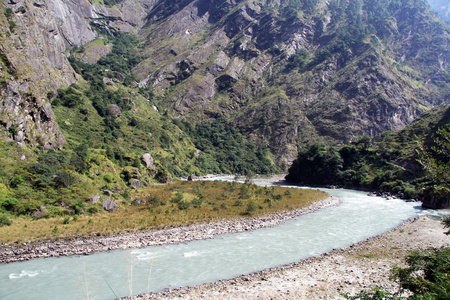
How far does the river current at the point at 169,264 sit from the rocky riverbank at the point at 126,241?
91cm

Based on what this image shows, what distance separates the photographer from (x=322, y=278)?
16.2 meters

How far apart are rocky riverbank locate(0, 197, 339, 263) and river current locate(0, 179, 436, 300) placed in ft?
2.99

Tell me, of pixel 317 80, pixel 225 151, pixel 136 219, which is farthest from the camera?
pixel 317 80

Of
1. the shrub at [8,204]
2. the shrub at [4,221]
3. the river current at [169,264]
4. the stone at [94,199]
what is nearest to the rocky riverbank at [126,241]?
the river current at [169,264]

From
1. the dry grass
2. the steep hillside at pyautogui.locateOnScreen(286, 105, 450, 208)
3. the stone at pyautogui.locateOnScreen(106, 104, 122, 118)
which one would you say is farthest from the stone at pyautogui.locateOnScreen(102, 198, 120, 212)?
the stone at pyautogui.locateOnScreen(106, 104, 122, 118)

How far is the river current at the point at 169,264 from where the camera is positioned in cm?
1535

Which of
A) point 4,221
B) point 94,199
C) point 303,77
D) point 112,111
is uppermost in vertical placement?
point 303,77

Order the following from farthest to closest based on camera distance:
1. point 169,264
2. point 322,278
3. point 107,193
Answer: point 107,193 → point 169,264 → point 322,278

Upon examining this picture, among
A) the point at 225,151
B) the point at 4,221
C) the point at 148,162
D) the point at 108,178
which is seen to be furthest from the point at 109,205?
the point at 225,151

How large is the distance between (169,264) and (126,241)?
253 inches

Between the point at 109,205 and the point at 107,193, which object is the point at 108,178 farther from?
the point at 109,205

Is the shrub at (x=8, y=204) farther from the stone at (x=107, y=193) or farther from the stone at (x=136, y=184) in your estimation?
the stone at (x=136, y=184)

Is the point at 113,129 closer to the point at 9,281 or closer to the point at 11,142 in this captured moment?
the point at 11,142

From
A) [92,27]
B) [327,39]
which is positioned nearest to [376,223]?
[327,39]
